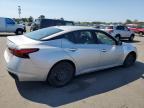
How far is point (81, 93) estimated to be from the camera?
5070 millimetres

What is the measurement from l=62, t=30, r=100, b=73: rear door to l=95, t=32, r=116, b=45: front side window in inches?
9.2

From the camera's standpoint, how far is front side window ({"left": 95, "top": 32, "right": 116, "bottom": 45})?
6352 mm

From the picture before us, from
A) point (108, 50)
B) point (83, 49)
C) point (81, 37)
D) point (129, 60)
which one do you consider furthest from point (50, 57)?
point (129, 60)

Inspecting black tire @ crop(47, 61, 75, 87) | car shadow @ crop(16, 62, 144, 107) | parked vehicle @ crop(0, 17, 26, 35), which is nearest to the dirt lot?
car shadow @ crop(16, 62, 144, 107)

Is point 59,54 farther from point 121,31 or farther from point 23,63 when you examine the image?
point 121,31

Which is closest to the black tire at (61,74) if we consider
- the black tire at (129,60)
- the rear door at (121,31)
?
the black tire at (129,60)

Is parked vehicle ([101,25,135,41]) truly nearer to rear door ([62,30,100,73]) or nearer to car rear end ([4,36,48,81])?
rear door ([62,30,100,73])

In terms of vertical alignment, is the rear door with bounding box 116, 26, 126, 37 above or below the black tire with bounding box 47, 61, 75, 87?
above

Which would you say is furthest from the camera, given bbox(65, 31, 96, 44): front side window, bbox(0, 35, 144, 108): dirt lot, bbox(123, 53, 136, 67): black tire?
bbox(123, 53, 136, 67): black tire

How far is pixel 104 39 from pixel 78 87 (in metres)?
1.94

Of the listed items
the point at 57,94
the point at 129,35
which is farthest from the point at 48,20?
the point at 57,94

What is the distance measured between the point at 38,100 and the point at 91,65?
2.10 meters

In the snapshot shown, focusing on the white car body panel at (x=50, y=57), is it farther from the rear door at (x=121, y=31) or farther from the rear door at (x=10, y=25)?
the rear door at (x=10, y=25)

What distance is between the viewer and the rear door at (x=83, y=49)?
5465mm
